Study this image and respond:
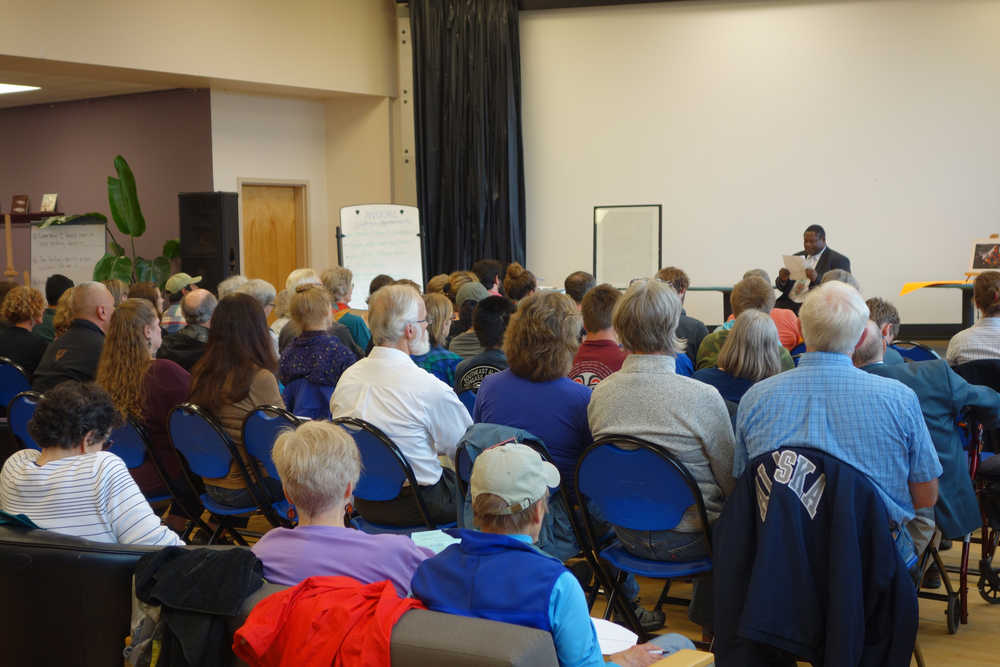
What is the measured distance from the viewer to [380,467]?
3.25 metres

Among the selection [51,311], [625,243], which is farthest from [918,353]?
[625,243]

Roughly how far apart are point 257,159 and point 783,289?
615cm

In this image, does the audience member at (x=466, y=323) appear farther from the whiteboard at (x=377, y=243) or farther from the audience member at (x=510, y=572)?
the whiteboard at (x=377, y=243)

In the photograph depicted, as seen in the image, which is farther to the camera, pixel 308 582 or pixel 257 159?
pixel 257 159

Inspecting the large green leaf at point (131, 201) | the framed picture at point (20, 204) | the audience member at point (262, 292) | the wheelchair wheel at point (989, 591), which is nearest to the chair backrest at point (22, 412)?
the audience member at point (262, 292)

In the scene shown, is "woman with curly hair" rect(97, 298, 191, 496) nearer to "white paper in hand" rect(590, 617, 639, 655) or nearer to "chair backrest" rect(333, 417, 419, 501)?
"chair backrest" rect(333, 417, 419, 501)

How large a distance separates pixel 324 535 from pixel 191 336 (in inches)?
114

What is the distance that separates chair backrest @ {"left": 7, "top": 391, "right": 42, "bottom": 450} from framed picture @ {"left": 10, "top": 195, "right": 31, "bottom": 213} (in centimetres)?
945

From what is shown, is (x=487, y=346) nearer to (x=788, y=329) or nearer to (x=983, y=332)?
(x=788, y=329)

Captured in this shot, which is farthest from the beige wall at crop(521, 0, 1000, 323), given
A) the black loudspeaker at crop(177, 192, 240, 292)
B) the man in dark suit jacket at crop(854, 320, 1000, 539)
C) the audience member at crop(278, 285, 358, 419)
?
the man in dark suit jacket at crop(854, 320, 1000, 539)

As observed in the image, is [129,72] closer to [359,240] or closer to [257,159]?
[257,159]

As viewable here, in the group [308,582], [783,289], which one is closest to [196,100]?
[783,289]

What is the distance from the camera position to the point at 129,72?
9.34 meters

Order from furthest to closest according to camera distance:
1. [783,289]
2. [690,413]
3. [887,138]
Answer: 1. [887,138]
2. [783,289]
3. [690,413]
